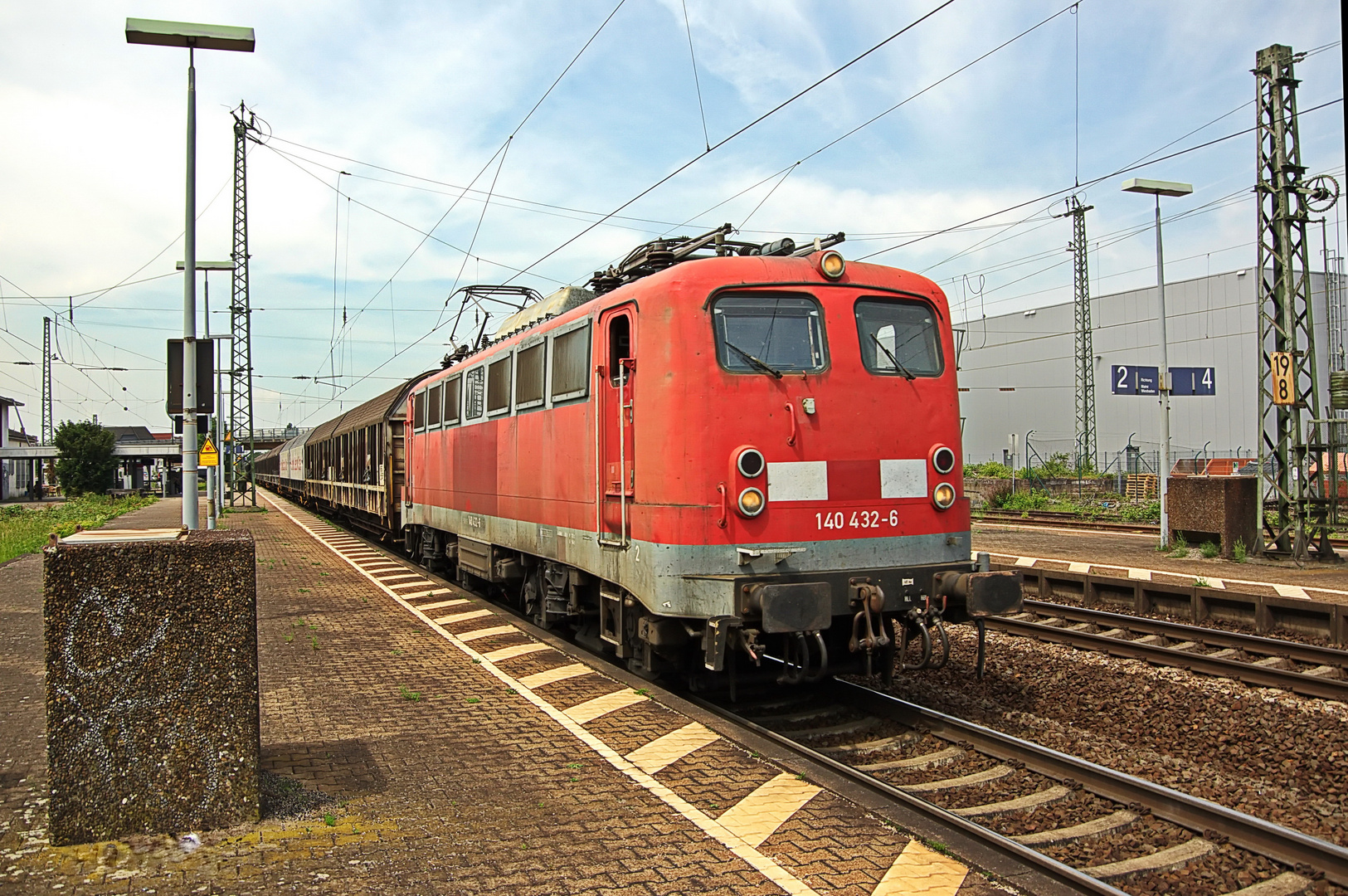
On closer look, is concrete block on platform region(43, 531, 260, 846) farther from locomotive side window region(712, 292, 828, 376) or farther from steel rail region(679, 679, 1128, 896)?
locomotive side window region(712, 292, 828, 376)

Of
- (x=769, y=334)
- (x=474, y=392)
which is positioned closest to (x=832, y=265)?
(x=769, y=334)

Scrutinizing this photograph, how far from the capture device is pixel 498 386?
11.3m

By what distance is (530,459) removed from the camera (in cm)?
989

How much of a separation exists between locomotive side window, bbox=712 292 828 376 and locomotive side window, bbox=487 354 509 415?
4.38 meters

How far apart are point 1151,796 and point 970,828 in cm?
128

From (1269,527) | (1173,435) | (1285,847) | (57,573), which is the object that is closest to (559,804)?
(57,573)

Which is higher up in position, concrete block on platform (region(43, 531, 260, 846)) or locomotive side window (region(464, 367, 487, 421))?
locomotive side window (region(464, 367, 487, 421))

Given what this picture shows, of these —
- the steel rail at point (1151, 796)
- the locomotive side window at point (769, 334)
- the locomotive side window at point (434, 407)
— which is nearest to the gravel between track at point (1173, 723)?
the steel rail at point (1151, 796)

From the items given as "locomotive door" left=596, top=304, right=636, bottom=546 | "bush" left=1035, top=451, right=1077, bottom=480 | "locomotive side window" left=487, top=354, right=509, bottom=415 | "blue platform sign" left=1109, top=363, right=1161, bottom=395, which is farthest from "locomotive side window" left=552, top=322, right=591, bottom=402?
"bush" left=1035, top=451, right=1077, bottom=480

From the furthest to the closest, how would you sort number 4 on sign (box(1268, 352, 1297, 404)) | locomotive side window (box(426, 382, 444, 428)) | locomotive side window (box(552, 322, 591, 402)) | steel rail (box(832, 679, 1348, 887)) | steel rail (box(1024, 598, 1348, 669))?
number 4 on sign (box(1268, 352, 1297, 404)) → locomotive side window (box(426, 382, 444, 428)) → steel rail (box(1024, 598, 1348, 669)) → locomotive side window (box(552, 322, 591, 402)) → steel rail (box(832, 679, 1348, 887))

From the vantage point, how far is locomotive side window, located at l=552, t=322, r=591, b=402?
838 cm

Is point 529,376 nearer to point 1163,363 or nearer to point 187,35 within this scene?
point 187,35

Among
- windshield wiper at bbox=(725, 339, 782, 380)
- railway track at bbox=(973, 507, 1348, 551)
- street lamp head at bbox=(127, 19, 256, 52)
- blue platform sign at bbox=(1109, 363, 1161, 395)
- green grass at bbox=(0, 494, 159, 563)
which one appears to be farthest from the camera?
railway track at bbox=(973, 507, 1348, 551)

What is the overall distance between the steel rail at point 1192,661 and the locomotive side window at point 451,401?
7.53m
